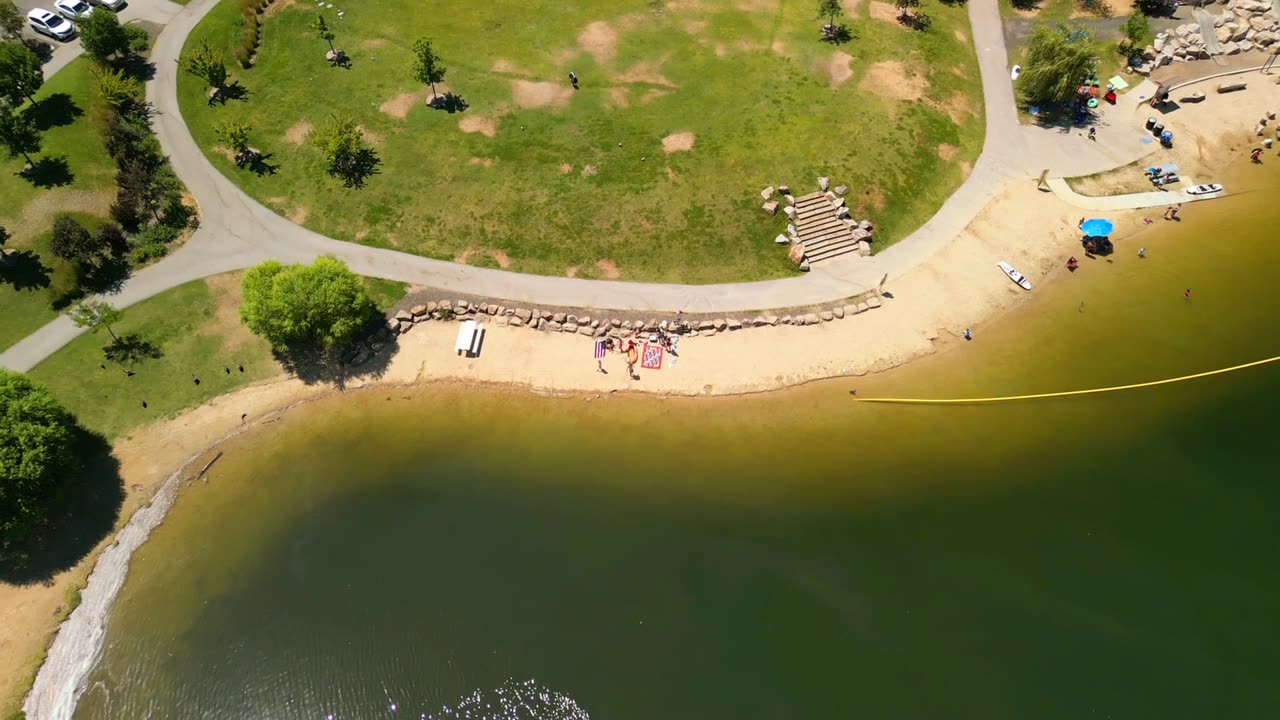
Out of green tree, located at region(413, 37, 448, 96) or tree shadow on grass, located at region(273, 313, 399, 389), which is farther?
green tree, located at region(413, 37, 448, 96)

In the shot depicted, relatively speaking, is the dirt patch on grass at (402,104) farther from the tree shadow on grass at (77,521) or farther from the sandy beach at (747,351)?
the tree shadow on grass at (77,521)

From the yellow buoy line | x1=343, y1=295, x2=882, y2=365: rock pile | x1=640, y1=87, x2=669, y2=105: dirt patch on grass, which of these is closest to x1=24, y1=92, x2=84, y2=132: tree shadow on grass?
x1=343, y1=295, x2=882, y2=365: rock pile

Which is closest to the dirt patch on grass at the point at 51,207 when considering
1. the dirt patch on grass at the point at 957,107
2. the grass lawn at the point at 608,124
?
the grass lawn at the point at 608,124

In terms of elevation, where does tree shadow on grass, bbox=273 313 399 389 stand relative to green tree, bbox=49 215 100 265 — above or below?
below

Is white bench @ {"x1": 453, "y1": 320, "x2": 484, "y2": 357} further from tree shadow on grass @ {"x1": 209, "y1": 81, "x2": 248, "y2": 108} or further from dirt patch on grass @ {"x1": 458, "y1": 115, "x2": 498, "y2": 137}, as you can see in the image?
tree shadow on grass @ {"x1": 209, "y1": 81, "x2": 248, "y2": 108}

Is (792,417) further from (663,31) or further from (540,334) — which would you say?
(663,31)

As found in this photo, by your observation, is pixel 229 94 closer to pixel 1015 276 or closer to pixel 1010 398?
pixel 1015 276

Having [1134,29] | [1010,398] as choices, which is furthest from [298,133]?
[1134,29]
